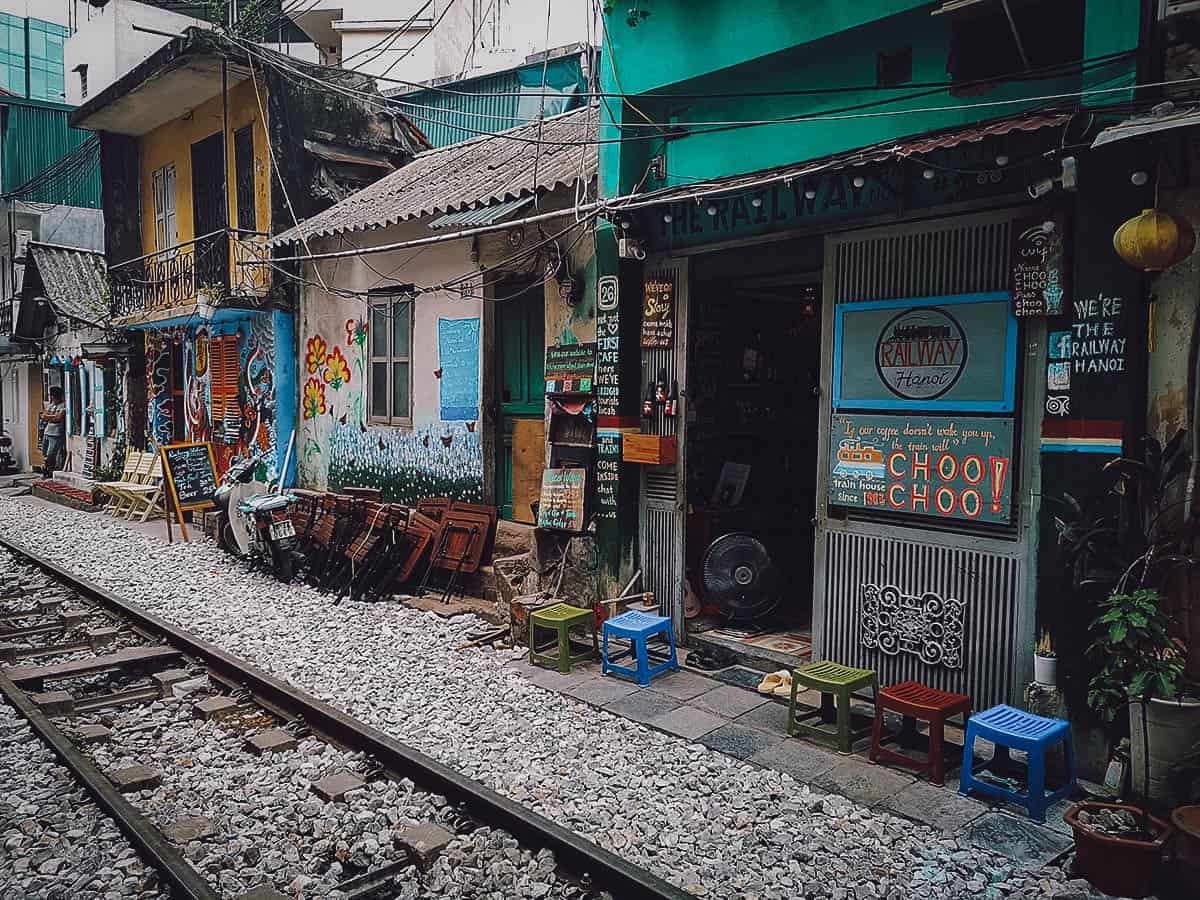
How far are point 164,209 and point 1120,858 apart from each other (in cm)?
1934

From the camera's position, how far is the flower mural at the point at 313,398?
13.3 metres

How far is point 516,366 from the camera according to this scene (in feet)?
33.3

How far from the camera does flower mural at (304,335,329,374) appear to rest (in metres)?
13.2

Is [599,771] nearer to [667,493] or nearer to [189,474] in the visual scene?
[667,493]

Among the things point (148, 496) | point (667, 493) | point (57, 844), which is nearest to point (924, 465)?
point (667, 493)

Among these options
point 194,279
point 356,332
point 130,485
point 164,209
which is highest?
point 164,209

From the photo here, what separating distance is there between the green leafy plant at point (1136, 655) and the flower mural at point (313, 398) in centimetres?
1117

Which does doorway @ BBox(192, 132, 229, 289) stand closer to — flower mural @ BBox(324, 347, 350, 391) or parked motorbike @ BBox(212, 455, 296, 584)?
flower mural @ BBox(324, 347, 350, 391)

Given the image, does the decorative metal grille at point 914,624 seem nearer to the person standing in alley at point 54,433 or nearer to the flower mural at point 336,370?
the flower mural at point 336,370

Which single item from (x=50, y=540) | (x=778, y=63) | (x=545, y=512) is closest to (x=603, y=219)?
(x=778, y=63)

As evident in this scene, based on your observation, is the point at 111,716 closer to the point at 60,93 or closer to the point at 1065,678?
the point at 1065,678

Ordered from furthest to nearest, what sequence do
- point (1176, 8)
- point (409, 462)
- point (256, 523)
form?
point (409, 462)
point (256, 523)
point (1176, 8)

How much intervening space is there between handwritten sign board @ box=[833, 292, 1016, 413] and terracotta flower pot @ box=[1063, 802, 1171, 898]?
8.26ft

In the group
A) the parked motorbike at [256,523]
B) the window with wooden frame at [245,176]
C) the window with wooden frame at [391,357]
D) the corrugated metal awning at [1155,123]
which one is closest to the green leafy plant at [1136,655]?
the corrugated metal awning at [1155,123]
